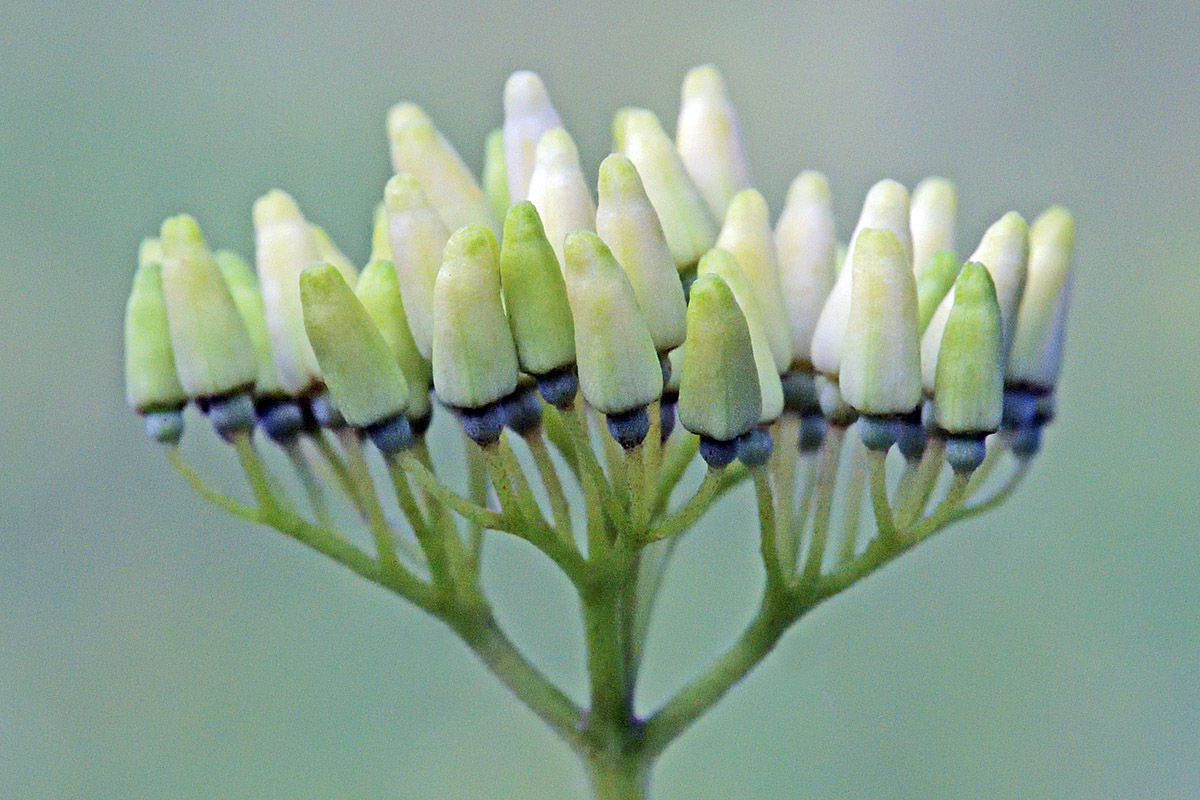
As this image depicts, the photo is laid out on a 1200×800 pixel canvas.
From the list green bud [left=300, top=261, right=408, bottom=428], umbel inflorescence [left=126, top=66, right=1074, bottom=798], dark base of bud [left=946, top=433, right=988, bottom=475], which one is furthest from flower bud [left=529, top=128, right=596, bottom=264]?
dark base of bud [left=946, top=433, right=988, bottom=475]

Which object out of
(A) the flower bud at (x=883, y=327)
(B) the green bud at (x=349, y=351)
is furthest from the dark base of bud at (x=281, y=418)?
(A) the flower bud at (x=883, y=327)

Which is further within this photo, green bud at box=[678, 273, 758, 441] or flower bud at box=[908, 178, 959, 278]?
flower bud at box=[908, 178, 959, 278]

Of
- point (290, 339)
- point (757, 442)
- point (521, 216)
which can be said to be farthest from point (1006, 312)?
point (290, 339)

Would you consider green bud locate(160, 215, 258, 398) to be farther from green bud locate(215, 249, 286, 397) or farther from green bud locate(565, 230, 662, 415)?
green bud locate(565, 230, 662, 415)

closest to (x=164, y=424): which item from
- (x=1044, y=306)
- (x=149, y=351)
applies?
(x=149, y=351)

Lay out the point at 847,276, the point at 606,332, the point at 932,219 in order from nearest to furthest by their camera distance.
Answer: the point at 606,332 → the point at 847,276 → the point at 932,219

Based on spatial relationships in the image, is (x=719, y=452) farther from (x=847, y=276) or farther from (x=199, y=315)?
(x=199, y=315)
